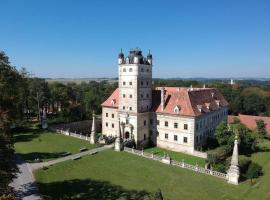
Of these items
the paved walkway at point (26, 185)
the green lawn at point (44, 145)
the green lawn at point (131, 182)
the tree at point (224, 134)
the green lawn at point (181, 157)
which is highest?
the tree at point (224, 134)

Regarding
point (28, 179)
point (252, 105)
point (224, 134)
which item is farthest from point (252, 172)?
point (252, 105)

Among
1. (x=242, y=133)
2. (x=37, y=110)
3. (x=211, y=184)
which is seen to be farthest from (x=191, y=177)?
(x=37, y=110)

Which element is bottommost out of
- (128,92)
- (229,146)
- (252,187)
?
(252,187)

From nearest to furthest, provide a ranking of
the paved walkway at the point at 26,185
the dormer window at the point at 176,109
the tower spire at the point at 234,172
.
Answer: the paved walkway at the point at 26,185 < the tower spire at the point at 234,172 < the dormer window at the point at 176,109

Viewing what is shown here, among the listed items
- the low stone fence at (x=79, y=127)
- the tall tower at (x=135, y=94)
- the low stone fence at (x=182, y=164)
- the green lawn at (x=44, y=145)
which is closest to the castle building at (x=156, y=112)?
the tall tower at (x=135, y=94)

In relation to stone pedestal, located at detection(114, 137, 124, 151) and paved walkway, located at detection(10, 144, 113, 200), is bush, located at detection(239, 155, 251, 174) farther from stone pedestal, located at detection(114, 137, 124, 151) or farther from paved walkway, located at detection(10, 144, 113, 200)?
paved walkway, located at detection(10, 144, 113, 200)

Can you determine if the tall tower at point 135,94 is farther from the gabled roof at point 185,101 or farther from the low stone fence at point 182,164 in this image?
the low stone fence at point 182,164

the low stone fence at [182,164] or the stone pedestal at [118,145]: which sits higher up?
the stone pedestal at [118,145]

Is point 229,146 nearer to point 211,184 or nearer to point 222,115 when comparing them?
point 211,184
